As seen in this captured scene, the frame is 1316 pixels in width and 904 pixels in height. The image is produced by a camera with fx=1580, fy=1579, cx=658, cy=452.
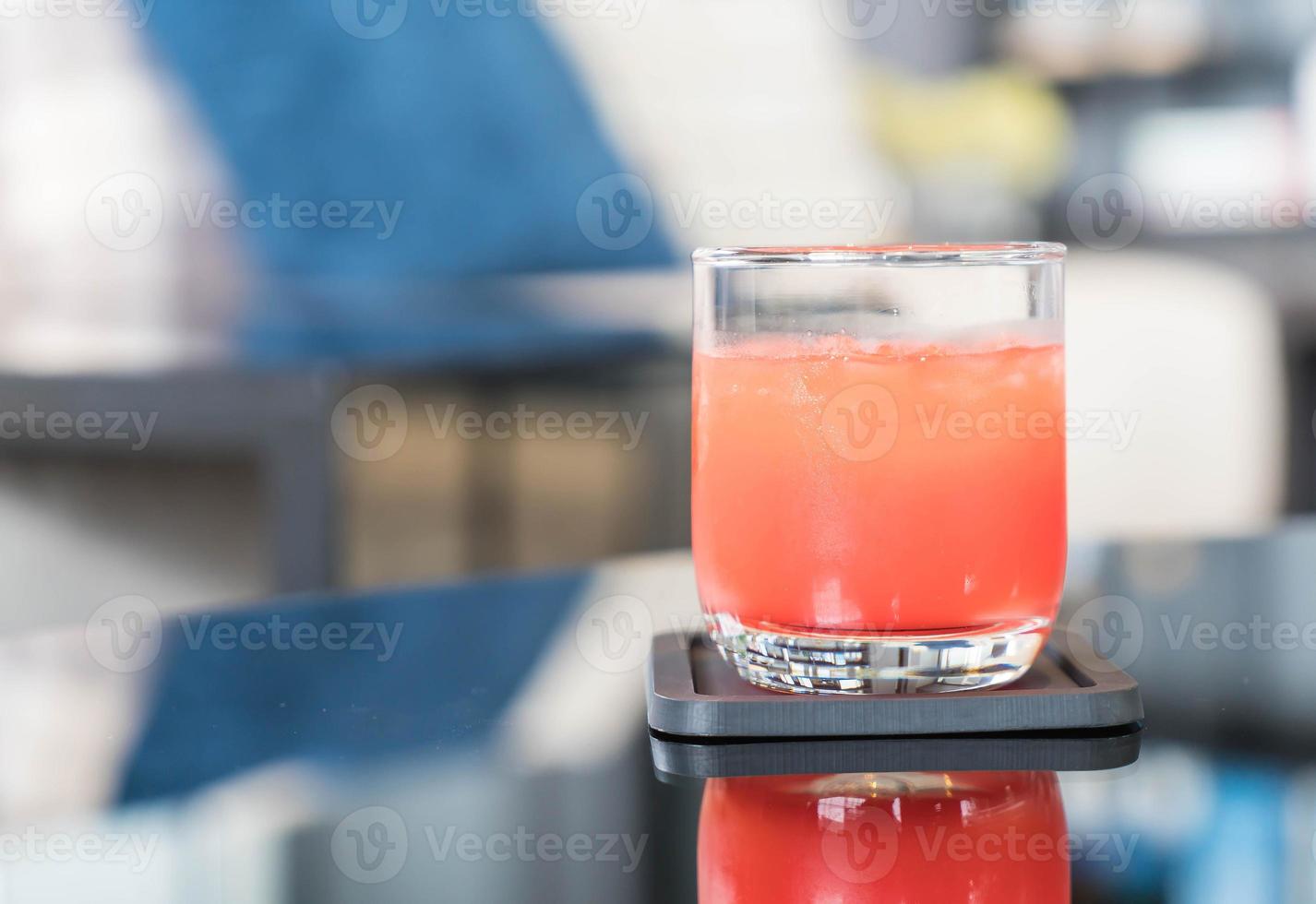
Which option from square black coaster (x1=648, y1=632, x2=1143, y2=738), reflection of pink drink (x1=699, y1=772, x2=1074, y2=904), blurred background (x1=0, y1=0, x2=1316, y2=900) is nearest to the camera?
reflection of pink drink (x1=699, y1=772, x2=1074, y2=904)

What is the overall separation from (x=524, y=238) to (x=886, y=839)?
9.80 feet

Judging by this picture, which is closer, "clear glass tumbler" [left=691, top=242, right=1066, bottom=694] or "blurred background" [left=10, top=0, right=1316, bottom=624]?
"clear glass tumbler" [left=691, top=242, right=1066, bottom=694]

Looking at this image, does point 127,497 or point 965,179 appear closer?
point 127,497

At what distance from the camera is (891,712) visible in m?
0.69

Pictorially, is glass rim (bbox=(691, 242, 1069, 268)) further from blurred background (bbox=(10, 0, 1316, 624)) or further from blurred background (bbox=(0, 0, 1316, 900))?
blurred background (bbox=(10, 0, 1316, 624))

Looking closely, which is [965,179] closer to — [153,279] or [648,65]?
[648,65]

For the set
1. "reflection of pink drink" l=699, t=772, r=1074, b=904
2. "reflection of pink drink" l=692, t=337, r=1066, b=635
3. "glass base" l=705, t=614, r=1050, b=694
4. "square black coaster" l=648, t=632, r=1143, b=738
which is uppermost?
"reflection of pink drink" l=692, t=337, r=1066, b=635

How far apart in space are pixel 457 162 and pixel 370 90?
24 centimetres

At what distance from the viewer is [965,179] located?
4.28m

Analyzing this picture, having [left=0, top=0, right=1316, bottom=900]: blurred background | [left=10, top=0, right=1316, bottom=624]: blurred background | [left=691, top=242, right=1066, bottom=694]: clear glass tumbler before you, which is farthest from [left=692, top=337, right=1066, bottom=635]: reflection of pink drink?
[left=10, top=0, right=1316, bottom=624]: blurred background

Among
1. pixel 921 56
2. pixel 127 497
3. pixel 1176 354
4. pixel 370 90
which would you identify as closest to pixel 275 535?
pixel 127 497

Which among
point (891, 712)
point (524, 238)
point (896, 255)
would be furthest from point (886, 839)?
point (524, 238)

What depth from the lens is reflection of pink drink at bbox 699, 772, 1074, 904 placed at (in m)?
0.52

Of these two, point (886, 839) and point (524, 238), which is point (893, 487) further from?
point (524, 238)
